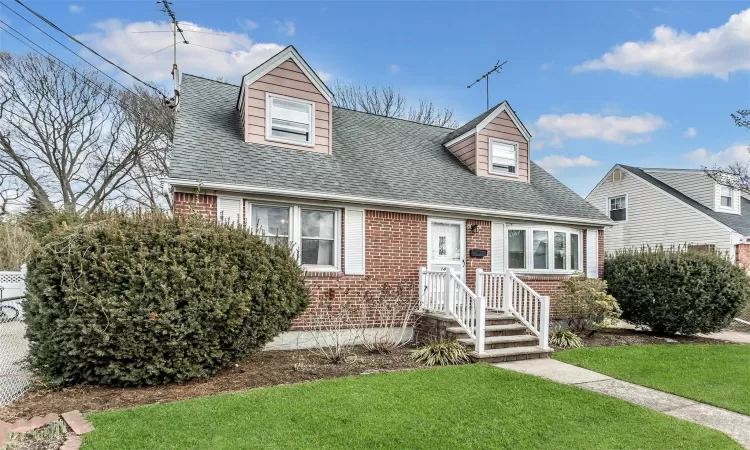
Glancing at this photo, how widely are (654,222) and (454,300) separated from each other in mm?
15146

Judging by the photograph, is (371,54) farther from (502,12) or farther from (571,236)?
(571,236)

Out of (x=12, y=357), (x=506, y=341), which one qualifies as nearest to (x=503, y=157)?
(x=506, y=341)

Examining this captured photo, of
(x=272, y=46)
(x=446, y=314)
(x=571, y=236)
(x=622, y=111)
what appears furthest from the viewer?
(x=622, y=111)

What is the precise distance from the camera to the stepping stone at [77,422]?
3.89 m

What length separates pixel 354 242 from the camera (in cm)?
851

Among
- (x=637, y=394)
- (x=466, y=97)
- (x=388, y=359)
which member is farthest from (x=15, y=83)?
(x=637, y=394)

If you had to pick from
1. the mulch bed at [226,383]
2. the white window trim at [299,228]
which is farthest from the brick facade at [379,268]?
the mulch bed at [226,383]

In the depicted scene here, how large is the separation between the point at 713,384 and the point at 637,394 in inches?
57.7

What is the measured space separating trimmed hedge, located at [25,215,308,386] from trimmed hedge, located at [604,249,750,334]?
9.45m

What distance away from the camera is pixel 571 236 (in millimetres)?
11328

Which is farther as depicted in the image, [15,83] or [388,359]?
[15,83]

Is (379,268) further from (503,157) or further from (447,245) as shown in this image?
(503,157)

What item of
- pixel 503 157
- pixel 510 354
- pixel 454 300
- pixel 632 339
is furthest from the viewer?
pixel 503 157

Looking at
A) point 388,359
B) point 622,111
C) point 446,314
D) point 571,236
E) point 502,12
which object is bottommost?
point 388,359
